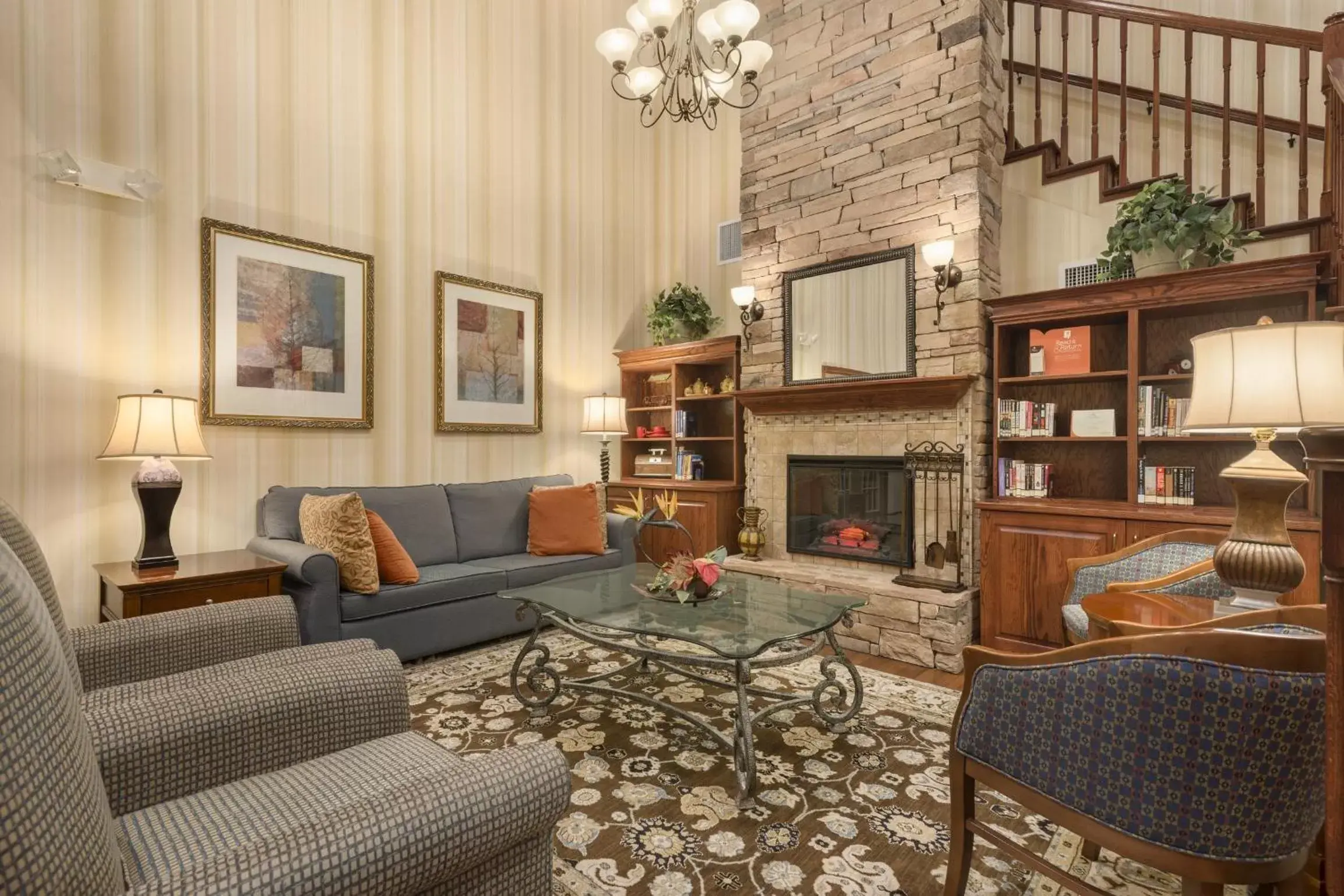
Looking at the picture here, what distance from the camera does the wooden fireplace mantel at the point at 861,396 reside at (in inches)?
142

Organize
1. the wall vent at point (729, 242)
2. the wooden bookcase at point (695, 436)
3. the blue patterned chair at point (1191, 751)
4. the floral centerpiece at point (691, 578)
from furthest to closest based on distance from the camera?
1. the wall vent at point (729, 242)
2. the wooden bookcase at point (695, 436)
3. the floral centerpiece at point (691, 578)
4. the blue patterned chair at point (1191, 751)

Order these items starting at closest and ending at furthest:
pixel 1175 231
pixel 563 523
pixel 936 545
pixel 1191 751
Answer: pixel 1191 751 < pixel 1175 231 < pixel 936 545 < pixel 563 523

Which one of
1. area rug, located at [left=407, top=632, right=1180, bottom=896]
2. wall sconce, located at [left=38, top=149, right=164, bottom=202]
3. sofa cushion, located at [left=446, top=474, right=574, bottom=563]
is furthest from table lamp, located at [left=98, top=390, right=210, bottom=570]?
sofa cushion, located at [left=446, top=474, right=574, bottom=563]

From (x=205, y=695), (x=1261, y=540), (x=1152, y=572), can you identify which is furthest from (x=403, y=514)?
(x=1261, y=540)

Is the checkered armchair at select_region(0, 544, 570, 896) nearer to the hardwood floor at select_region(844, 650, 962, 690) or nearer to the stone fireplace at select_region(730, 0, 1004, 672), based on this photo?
the hardwood floor at select_region(844, 650, 962, 690)

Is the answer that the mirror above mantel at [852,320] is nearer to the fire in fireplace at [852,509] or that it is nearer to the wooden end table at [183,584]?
the fire in fireplace at [852,509]

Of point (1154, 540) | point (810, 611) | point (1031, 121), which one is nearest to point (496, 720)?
point (810, 611)

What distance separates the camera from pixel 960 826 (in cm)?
147

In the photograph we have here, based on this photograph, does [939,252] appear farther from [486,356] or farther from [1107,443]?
[486,356]

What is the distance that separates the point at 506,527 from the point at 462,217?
215cm

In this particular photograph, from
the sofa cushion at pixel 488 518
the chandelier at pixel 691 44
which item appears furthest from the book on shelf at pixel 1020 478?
the sofa cushion at pixel 488 518

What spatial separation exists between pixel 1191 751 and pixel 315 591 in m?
3.05

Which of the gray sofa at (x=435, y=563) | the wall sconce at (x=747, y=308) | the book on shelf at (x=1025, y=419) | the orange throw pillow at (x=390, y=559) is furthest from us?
the wall sconce at (x=747, y=308)

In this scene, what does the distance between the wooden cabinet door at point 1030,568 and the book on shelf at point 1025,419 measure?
19.2 inches
